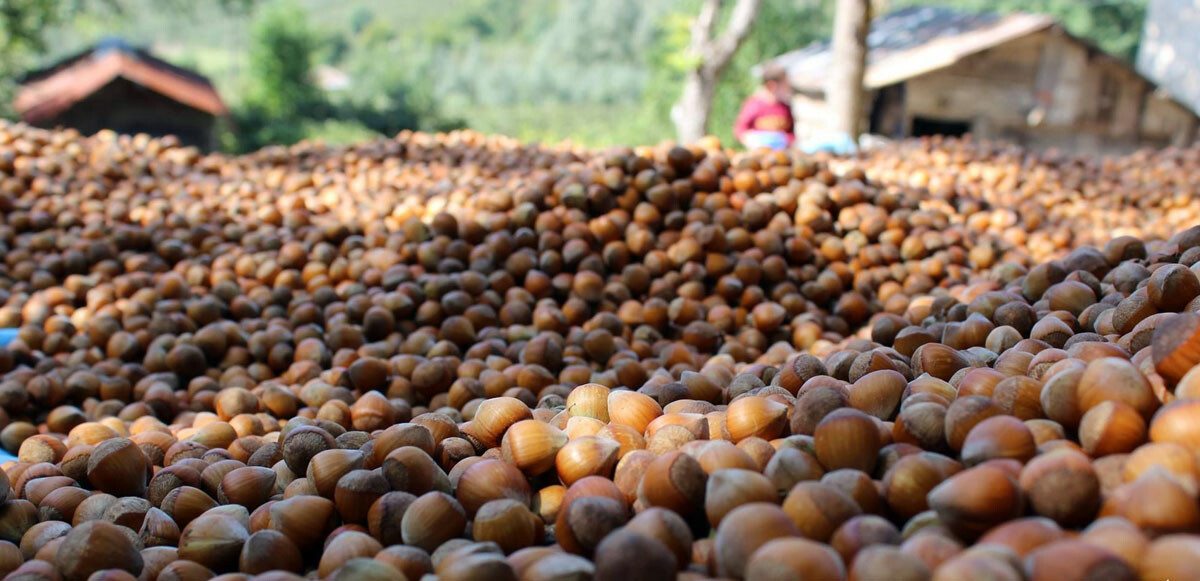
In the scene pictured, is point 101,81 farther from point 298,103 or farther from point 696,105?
point 696,105

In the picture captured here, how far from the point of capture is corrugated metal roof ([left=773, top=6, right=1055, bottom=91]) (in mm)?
9922

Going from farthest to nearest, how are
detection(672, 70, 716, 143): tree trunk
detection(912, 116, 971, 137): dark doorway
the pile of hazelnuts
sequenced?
detection(912, 116, 971, 137): dark doorway, detection(672, 70, 716, 143): tree trunk, the pile of hazelnuts

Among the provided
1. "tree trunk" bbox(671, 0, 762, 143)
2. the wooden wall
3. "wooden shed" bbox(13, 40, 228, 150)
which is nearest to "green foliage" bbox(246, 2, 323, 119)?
"wooden shed" bbox(13, 40, 228, 150)

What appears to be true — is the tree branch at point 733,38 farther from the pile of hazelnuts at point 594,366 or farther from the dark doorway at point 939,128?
the pile of hazelnuts at point 594,366

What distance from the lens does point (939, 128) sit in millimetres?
12664

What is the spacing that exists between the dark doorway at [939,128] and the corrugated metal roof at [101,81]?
1351 cm

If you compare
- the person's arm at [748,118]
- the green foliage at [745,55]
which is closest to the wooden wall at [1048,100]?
the person's arm at [748,118]

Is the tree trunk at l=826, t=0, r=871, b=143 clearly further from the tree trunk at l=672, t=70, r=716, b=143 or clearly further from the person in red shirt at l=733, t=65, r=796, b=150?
the tree trunk at l=672, t=70, r=716, b=143

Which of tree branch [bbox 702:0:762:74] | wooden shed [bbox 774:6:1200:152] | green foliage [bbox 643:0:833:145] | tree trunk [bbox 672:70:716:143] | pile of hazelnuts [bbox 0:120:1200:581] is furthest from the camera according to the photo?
green foliage [bbox 643:0:833:145]

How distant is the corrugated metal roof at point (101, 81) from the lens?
16.1 meters

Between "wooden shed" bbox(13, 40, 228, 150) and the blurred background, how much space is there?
0.06 metres

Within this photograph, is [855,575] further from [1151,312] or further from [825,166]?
[825,166]

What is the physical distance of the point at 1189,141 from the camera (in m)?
11.3

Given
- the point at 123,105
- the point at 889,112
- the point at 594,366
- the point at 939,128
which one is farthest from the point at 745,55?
the point at 594,366
